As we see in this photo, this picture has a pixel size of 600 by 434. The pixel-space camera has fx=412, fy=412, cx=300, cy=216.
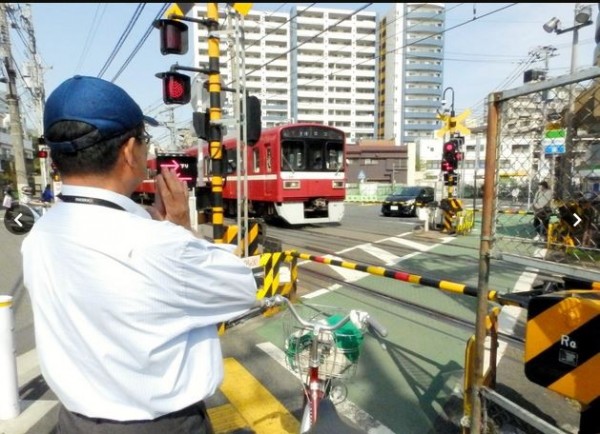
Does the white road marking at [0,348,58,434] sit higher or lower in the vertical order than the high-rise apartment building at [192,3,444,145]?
lower

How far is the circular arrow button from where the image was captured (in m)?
3.93

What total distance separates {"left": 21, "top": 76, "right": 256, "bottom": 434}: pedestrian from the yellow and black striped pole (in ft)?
13.0

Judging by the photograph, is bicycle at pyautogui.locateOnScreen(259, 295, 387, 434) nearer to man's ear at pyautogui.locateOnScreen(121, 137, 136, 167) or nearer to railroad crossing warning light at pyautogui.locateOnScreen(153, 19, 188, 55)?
man's ear at pyautogui.locateOnScreen(121, 137, 136, 167)

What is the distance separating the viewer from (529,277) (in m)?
6.71

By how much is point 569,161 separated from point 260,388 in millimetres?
2655

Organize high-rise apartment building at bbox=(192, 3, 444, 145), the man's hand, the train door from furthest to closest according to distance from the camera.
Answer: high-rise apartment building at bbox=(192, 3, 444, 145) → the train door → the man's hand

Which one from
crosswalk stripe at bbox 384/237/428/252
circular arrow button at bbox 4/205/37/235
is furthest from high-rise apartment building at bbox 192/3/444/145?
circular arrow button at bbox 4/205/37/235

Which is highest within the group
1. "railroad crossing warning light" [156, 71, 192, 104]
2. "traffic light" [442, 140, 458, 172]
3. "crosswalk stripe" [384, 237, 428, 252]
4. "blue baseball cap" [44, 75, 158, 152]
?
"railroad crossing warning light" [156, 71, 192, 104]

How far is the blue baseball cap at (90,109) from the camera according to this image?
1119 millimetres

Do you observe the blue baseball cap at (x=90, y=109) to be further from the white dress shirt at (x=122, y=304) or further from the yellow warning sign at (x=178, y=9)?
the yellow warning sign at (x=178, y=9)

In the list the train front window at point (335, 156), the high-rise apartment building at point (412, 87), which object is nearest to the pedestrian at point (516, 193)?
the train front window at point (335, 156)

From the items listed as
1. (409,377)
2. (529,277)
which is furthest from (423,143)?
(409,377)

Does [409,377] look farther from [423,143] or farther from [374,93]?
[374,93]

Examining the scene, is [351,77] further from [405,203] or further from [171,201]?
[171,201]
